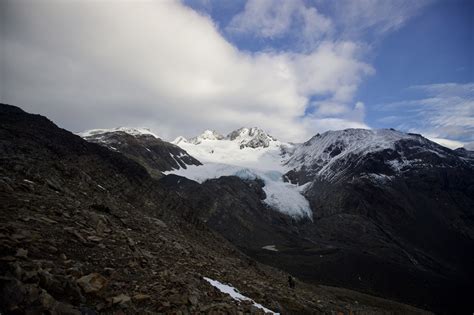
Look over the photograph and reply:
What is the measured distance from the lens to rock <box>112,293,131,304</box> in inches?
406

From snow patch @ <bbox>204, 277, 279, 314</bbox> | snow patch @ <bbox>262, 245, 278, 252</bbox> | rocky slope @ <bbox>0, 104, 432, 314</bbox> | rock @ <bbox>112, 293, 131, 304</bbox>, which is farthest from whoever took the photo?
snow patch @ <bbox>262, 245, 278, 252</bbox>

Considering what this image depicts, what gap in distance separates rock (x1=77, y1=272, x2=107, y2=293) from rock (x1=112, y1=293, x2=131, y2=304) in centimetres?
66

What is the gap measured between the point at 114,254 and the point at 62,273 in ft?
14.3

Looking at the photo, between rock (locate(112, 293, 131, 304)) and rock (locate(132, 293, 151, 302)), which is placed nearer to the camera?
rock (locate(112, 293, 131, 304))

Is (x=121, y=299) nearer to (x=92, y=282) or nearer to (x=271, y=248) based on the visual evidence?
(x=92, y=282)

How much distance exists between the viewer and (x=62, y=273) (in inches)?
405

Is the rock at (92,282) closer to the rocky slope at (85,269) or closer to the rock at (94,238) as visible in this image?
the rocky slope at (85,269)

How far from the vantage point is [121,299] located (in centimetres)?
1051

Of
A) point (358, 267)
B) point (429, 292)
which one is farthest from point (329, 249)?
point (429, 292)

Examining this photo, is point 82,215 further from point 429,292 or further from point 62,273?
point 429,292

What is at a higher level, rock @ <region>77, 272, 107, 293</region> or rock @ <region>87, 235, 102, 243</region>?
rock @ <region>87, 235, 102, 243</region>

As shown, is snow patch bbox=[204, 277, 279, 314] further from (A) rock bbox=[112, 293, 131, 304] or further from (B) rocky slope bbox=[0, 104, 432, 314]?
(A) rock bbox=[112, 293, 131, 304]

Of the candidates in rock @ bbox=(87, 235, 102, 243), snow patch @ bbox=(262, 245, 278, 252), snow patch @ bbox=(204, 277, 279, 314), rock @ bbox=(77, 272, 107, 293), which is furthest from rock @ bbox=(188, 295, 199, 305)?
snow patch @ bbox=(262, 245, 278, 252)

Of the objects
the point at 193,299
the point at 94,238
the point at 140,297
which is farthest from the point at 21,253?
the point at 193,299
